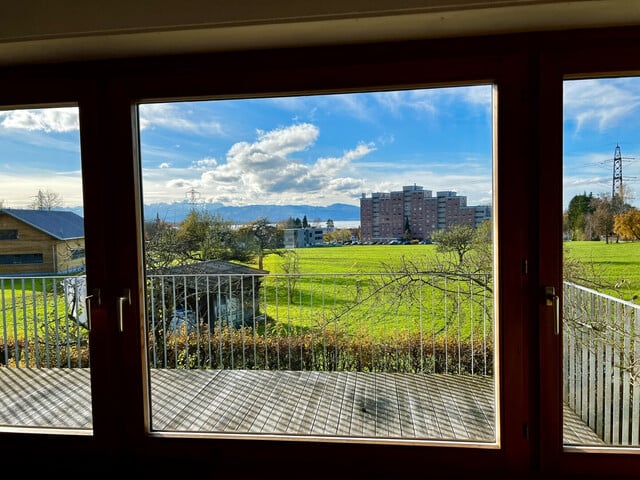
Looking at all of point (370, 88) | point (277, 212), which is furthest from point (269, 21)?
point (277, 212)

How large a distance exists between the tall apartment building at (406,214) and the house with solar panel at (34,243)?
1801 millimetres

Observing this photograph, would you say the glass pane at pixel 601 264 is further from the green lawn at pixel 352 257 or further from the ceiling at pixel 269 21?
the green lawn at pixel 352 257

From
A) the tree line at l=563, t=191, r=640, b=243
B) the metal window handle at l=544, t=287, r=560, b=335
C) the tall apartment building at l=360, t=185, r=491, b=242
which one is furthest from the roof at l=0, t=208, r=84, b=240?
the tree line at l=563, t=191, r=640, b=243

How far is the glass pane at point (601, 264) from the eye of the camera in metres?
1.48

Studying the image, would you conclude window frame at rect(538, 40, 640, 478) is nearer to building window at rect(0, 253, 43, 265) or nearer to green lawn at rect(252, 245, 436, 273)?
green lawn at rect(252, 245, 436, 273)

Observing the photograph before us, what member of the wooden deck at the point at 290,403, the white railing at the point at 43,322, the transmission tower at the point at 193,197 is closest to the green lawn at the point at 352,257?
the transmission tower at the point at 193,197

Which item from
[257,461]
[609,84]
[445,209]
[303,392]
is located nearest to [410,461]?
[257,461]

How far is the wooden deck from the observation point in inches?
74.5

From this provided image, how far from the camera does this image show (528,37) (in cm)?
141

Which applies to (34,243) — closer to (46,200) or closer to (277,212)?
(46,200)

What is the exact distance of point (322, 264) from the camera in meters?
2.69

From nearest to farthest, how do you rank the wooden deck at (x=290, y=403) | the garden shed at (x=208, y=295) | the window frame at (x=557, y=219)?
the window frame at (x=557, y=219), the wooden deck at (x=290, y=403), the garden shed at (x=208, y=295)

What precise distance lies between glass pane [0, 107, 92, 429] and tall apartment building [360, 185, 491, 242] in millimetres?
1745

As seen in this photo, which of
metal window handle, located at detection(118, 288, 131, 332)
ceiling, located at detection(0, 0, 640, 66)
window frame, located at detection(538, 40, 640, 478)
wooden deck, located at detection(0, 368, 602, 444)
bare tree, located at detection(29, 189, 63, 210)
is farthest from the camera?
wooden deck, located at detection(0, 368, 602, 444)
